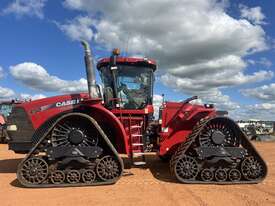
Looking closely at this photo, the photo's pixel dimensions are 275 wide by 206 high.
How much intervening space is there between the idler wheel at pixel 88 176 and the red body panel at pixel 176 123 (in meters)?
1.96

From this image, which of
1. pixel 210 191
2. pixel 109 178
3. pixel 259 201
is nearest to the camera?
pixel 259 201

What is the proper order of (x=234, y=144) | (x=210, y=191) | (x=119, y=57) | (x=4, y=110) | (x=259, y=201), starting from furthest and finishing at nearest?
(x=4, y=110), (x=119, y=57), (x=234, y=144), (x=210, y=191), (x=259, y=201)

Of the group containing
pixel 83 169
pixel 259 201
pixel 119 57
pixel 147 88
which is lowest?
pixel 259 201

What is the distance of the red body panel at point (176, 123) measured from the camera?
10086mm

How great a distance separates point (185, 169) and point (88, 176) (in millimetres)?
2203

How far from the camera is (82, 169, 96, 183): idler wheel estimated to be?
8.90 metres

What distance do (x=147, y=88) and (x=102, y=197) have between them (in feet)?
12.2

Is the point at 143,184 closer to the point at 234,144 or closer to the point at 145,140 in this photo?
the point at 145,140

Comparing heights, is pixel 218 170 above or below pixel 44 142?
below

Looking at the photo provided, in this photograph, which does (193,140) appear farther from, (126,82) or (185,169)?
(126,82)

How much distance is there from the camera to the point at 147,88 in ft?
34.9

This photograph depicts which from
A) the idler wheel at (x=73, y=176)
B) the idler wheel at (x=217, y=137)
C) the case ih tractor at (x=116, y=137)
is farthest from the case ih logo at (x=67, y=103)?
the idler wheel at (x=217, y=137)

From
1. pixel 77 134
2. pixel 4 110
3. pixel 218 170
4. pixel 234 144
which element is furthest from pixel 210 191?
pixel 4 110

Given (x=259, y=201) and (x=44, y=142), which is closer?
(x=259, y=201)
